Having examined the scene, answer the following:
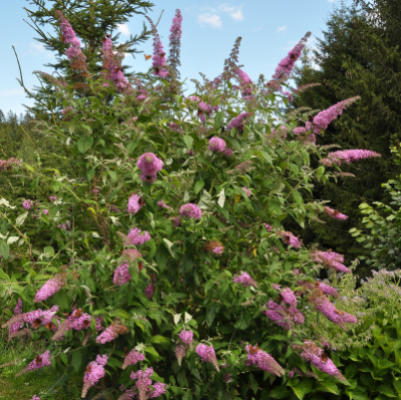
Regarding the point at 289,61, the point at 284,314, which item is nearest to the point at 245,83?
the point at 289,61

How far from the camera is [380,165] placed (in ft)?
27.4

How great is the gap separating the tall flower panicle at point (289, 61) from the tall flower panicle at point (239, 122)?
814 millimetres

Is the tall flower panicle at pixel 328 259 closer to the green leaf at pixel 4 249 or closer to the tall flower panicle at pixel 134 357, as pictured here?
the tall flower panicle at pixel 134 357

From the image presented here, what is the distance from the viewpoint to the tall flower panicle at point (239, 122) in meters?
2.75

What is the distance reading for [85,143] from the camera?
287cm

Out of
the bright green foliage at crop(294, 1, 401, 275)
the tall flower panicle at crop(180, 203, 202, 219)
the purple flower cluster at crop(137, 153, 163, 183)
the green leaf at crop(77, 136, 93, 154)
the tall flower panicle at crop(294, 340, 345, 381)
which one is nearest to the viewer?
the purple flower cluster at crop(137, 153, 163, 183)

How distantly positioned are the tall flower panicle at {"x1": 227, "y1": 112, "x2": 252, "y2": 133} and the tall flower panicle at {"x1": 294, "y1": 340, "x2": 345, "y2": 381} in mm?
1538

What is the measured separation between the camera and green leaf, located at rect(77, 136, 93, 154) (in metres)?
2.83

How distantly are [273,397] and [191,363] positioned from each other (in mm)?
904

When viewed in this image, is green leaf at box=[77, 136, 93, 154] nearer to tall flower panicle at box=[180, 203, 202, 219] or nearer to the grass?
tall flower panicle at box=[180, 203, 202, 219]

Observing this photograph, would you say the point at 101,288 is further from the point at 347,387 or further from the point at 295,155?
the point at 347,387

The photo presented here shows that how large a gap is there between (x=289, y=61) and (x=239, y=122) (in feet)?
3.21

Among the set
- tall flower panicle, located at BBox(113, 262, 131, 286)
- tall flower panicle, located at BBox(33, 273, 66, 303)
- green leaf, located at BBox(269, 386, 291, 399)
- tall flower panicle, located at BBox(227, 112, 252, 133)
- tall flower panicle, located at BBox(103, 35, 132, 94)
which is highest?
tall flower panicle, located at BBox(103, 35, 132, 94)

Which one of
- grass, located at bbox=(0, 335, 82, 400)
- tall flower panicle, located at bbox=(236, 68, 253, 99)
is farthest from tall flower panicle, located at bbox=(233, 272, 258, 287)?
grass, located at bbox=(0, 335, 82, 400)
